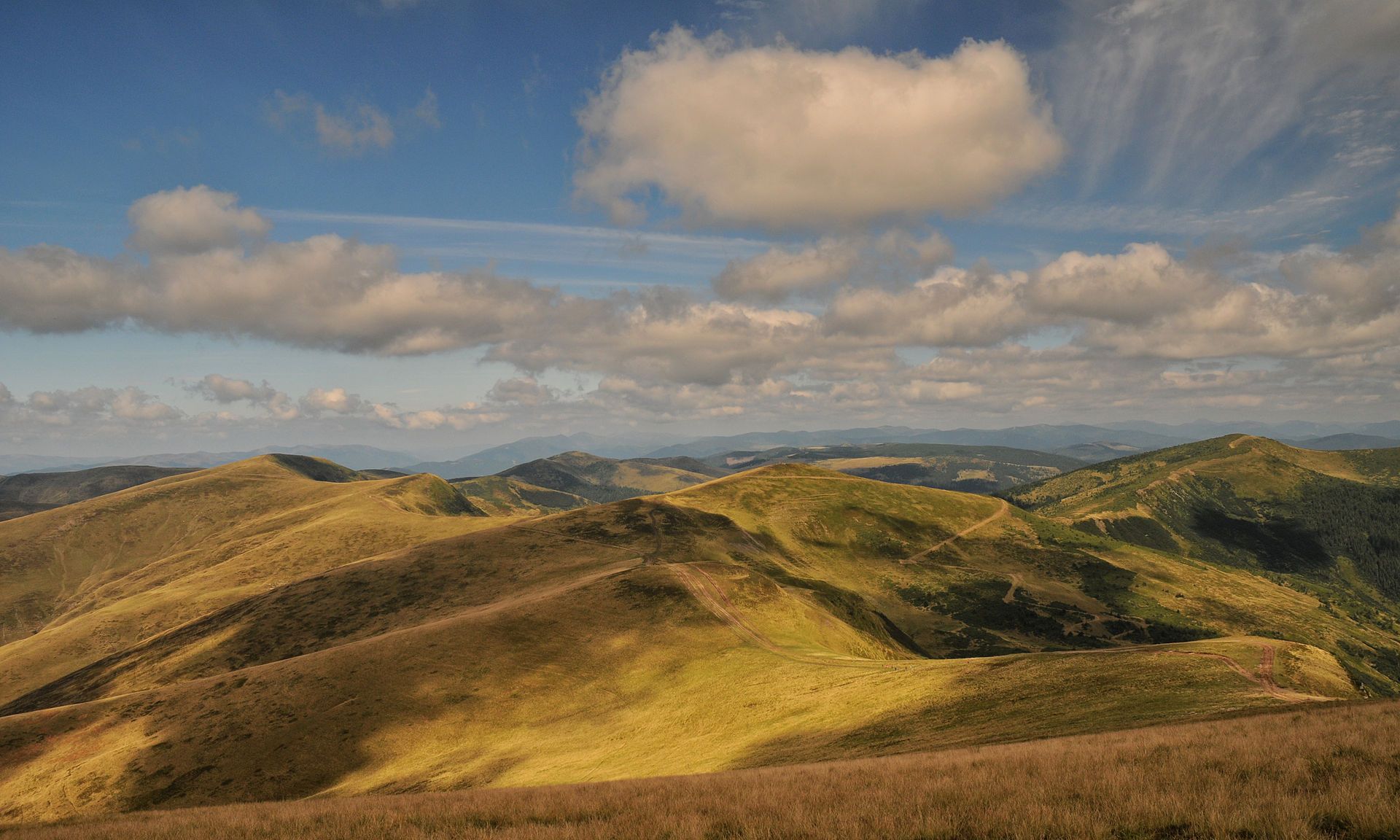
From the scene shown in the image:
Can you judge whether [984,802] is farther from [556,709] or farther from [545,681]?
[545,681]

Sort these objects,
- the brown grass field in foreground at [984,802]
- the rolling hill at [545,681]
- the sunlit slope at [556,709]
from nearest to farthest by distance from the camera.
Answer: the brown grass field in foreground at [984,802] → the sunlit slope at [556,709] → the rolling hill at [545,681]

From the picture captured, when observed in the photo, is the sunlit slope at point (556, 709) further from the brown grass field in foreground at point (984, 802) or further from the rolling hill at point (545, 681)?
the brown grass field in foreground at point (984, 802)

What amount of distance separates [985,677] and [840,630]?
168 feet

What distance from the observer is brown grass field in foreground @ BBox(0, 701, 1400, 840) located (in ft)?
33.8

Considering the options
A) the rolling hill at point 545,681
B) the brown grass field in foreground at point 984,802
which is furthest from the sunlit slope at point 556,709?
the brown grass field in foreground at point 984,802

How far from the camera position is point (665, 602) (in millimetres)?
85188

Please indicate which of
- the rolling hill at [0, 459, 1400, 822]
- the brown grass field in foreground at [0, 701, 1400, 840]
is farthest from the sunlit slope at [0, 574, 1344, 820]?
the brown grass field in foreground at [0, 701, 1400, 840]

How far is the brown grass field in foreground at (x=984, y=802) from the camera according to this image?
10.3 metres

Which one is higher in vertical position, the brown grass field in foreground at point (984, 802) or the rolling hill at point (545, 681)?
the brown grass field in foreground at point (984, 802)

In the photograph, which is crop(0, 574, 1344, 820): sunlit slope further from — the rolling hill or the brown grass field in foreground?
the brown grass field in foreground

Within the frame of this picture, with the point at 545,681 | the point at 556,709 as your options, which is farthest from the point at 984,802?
the point at 545,681

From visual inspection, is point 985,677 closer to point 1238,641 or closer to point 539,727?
point 1238,641

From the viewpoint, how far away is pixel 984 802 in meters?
12.2

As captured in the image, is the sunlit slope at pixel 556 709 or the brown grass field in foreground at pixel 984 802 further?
the sunlit slope at pixel 556 709
